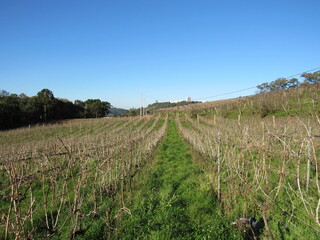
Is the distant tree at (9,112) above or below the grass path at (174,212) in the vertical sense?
above

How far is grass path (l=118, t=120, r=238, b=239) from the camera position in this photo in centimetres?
Result: 320

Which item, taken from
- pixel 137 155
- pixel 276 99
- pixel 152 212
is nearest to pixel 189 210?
pixel 152 212

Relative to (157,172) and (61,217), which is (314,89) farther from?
(61,217)

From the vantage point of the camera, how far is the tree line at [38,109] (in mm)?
35722

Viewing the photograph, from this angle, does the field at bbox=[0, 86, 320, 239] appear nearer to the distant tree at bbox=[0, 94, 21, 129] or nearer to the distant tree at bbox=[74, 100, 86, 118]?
the distant tree at bbox=[0, 94, 21, 129]

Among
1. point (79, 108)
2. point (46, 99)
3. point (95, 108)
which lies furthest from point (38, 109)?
point (95, 108)

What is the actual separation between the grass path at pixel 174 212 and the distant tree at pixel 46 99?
47.7 metres

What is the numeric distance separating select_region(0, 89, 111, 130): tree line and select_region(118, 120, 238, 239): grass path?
129 feet

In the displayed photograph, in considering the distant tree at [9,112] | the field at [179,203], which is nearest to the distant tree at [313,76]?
the field at [179,203]

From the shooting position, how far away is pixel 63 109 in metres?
52.9

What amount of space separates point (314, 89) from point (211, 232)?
24.0m

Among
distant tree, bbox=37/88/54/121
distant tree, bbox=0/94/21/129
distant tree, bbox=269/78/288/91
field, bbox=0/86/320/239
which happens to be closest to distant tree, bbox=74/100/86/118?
A: distant tree, bbox=37/88/54/121

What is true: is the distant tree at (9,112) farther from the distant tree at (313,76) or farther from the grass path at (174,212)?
the distant tree at (313,76)

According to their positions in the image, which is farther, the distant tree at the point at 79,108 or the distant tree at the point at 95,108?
the distant tree at the point at 95,108
